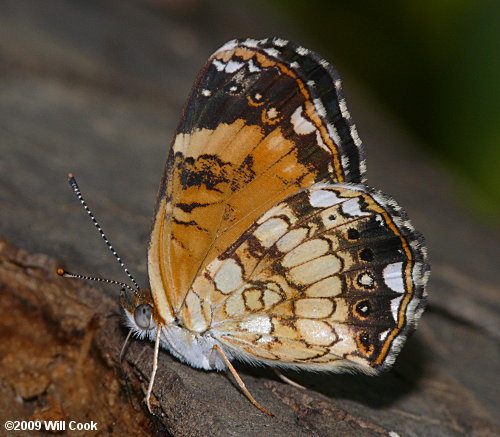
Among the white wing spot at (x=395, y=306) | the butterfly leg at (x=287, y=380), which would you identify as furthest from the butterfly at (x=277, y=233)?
the butterfly leg at (x=287, y=380)

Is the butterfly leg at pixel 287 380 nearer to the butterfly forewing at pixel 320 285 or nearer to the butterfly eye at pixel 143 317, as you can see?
the butterfly forewing at pixel 320 285

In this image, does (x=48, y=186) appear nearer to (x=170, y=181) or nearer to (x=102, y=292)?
(x=102, y=292)

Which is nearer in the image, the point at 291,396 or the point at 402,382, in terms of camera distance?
the point at 291,396

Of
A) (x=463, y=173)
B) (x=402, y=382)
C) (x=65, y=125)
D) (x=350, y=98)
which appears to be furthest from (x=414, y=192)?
(x=65, y=125)

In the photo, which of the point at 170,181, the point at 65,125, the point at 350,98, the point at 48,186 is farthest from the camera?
the point at 350,98

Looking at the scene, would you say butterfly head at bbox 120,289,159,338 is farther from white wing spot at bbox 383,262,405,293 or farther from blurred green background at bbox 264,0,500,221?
blurred green background at bbox 264,0,500,221

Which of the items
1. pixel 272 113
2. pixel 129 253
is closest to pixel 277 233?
pixel 272 113
